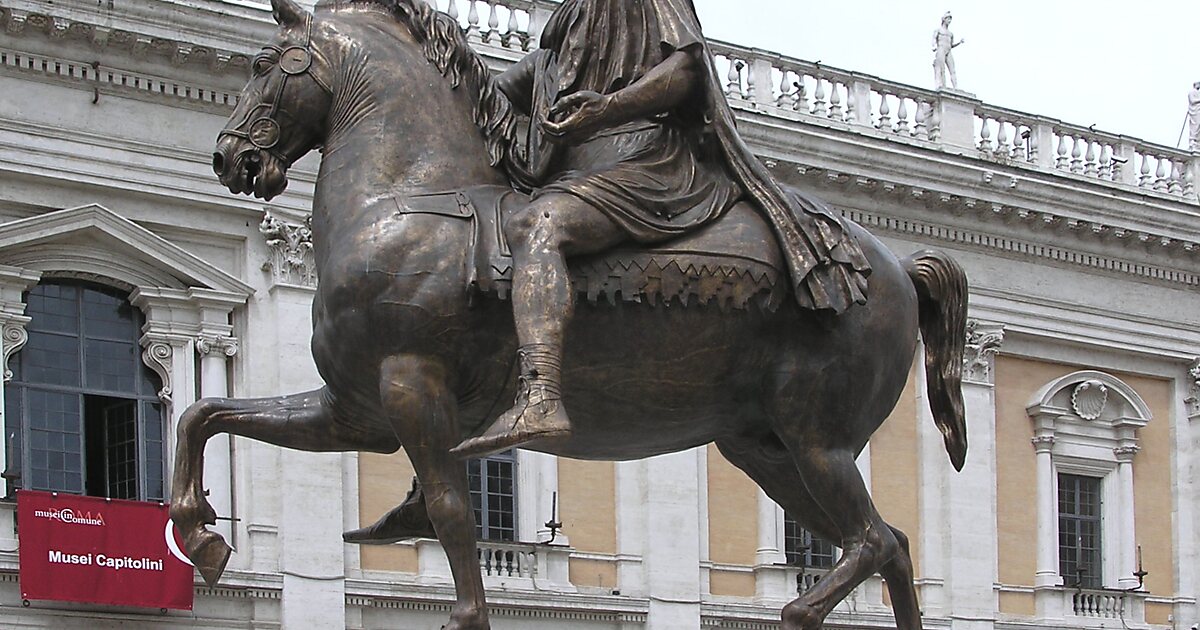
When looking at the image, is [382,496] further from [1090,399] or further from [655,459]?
[1090,399]

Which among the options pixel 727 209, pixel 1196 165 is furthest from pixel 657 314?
pixel 1196 165

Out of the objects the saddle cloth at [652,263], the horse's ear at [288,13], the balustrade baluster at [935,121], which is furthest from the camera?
the balustrade baluster at [935,121]

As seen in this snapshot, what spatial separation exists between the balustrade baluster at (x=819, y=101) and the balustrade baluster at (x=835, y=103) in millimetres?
66

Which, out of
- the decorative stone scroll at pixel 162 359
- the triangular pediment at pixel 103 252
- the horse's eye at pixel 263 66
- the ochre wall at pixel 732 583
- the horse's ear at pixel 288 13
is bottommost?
the ochre wall at pixel 732 583

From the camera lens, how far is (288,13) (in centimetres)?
534

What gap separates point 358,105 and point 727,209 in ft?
2.90

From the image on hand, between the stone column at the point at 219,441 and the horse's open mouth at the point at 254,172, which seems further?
the stone column at the point at 219,441

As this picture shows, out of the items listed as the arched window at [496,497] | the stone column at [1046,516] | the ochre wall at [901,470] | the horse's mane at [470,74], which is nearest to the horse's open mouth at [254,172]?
the horse's mane at [470,74]

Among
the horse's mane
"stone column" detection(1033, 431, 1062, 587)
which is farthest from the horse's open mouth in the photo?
"stone column" detection(1033, 431, 1062, 587)

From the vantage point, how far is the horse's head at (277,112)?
5277 millimetres

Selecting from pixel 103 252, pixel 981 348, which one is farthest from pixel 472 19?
pixel 981 348

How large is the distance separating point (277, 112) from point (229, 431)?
0.75 m

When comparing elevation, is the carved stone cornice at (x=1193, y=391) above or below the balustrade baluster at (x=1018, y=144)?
below

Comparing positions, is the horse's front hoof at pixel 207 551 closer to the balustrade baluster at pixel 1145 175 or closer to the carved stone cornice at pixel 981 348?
the carved stone cornice at pixel 981 348
